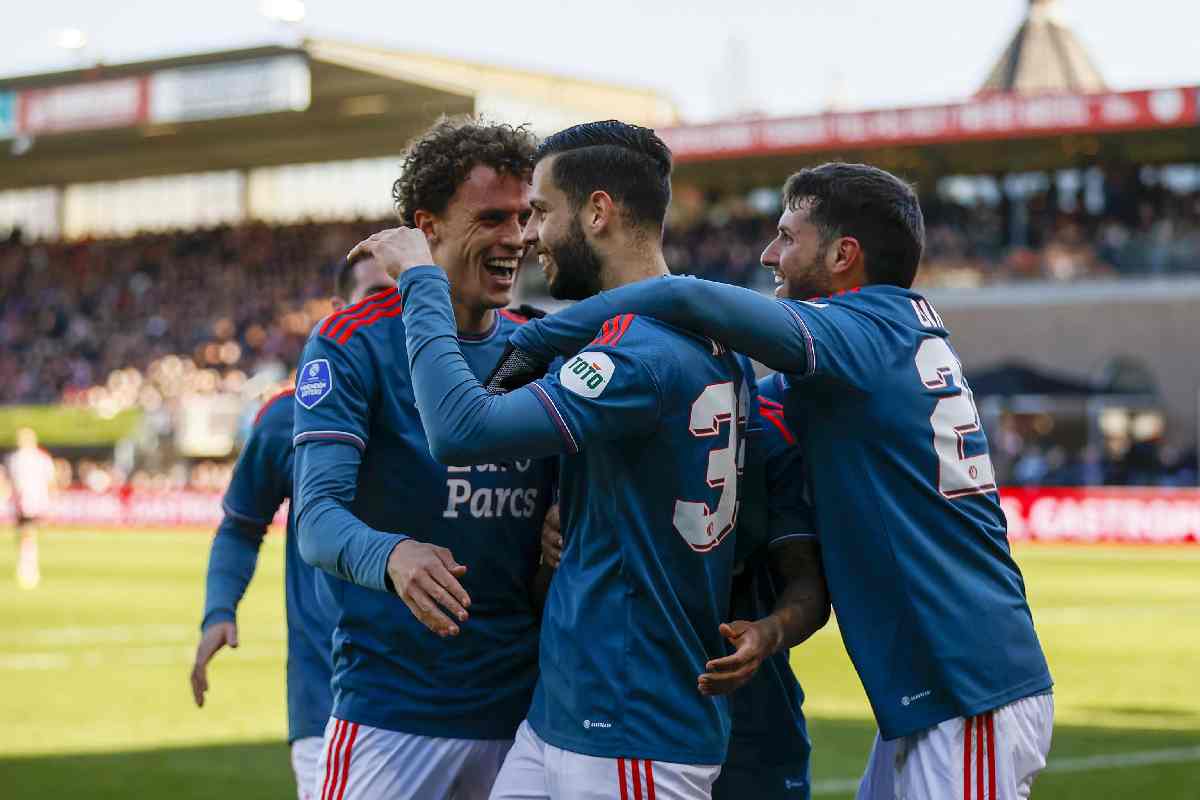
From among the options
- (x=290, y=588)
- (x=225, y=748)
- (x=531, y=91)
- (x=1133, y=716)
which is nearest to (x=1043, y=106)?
(x=531, y=91)

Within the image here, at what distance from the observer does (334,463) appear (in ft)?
12.1

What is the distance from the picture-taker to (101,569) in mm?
23109

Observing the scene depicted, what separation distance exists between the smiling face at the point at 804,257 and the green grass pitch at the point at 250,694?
503cm

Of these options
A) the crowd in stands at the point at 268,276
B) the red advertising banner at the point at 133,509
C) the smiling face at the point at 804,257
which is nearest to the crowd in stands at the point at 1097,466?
the crowd in stands at the point at 268,276

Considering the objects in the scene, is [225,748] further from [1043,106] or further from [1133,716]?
[1043,106]

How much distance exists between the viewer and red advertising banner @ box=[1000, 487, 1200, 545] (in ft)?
83.3

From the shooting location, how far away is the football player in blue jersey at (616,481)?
3309 millimetres

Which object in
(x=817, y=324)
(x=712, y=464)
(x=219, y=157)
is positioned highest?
(x=219, y=157)

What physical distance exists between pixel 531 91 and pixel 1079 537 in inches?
907

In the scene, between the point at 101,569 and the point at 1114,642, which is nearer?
the point at 1114,642

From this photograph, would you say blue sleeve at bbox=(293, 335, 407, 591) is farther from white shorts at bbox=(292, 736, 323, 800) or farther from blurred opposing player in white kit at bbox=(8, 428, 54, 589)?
blurred opposing player in white kit at bbox=(8, 428, 54, 589)

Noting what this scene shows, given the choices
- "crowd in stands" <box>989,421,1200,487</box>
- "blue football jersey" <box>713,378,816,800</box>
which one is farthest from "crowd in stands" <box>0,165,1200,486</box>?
"blue football jersey" <box>713,378,816,800</box>

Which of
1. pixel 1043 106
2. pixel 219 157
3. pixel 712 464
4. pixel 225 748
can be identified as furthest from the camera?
pixel 219 157

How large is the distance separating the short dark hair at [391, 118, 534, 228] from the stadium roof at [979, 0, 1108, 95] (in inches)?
1799
